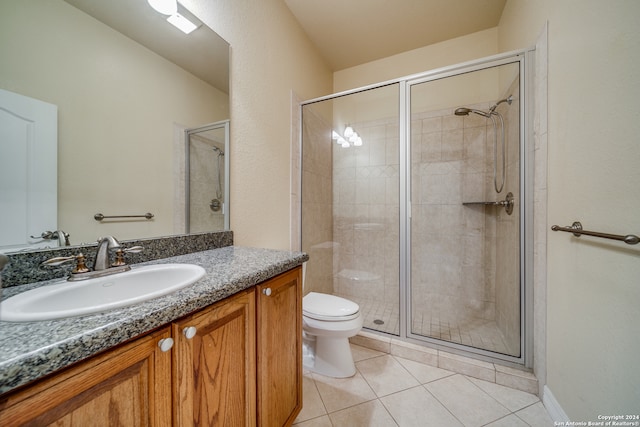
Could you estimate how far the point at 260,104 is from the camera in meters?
1.60

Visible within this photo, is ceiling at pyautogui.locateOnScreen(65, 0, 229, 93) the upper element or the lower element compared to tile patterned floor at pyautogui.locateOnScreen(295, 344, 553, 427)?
upper

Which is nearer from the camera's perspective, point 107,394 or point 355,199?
point 107,394

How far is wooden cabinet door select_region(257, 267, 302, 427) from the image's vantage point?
84 cm

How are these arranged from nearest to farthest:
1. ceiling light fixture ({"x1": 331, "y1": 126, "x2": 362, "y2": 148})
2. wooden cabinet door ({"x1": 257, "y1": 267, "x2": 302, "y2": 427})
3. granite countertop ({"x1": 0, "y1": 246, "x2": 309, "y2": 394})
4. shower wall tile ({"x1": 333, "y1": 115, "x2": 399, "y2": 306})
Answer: granite countertop ({"x1": 0, "y1": 246, "x2": 309, "y2": 394}) → wooden cabinet door ({"x1": 257, "y1": 267, "x2": 302, "y2": 427}) → shower wall tile ({"x1": 333, "y1": 115, "x2": 399, "y2": 306}) → ceiling light fixture ({"x1": 331, "y1": 126, "x2": 362, "y2": 148})

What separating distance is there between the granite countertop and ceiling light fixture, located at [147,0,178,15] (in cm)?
114

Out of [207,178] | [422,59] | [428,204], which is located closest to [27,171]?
[207,178]

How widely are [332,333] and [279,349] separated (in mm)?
600

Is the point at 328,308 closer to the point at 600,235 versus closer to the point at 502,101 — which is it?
the point at 600,235

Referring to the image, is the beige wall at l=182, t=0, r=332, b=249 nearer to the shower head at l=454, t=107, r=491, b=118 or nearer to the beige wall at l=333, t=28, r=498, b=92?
the beige wall at l=333, t=28, r=498, b=92

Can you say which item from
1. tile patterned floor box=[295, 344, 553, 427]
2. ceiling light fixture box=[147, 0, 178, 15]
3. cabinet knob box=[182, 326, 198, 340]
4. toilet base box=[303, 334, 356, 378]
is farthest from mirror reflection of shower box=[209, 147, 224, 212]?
tile patterned floor box=[295, 344, 553, 427]

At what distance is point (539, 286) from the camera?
1328 mm

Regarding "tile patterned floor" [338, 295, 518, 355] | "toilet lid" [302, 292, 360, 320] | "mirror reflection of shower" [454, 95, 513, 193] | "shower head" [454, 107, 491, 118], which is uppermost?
"shower head" [454, 107, 491, 118]

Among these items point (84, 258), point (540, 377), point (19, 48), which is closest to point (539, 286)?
point (540, 377)

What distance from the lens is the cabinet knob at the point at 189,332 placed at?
58 centimetres
